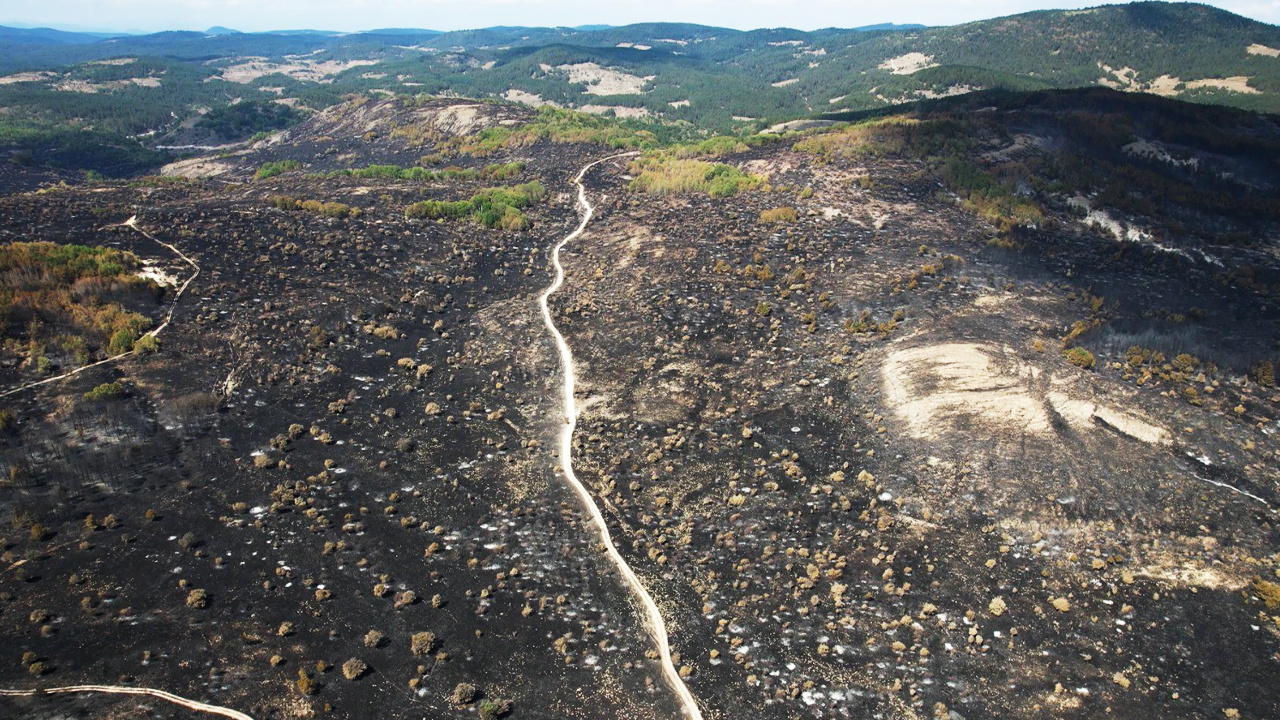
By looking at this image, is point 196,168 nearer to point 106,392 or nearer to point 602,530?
point 106,392

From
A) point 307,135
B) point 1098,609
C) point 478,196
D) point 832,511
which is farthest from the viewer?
point 307,135

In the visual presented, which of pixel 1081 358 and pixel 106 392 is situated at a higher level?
pixel 1081 358

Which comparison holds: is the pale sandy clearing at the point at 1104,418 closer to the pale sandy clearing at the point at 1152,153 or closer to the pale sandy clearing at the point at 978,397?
the pale sandy clearing at the point at 978,397

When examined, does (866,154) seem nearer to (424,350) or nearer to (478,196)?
(478,196)

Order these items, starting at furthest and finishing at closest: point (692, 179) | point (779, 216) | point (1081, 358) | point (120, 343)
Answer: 1. point (692, 179)
2. point (779, 216)
3. point (120, 343)
4. point (1081, 358)

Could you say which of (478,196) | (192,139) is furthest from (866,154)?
(192,139)

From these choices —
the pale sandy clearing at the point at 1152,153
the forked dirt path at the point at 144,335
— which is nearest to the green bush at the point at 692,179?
the pale sandy clearing at the point at 1152,153

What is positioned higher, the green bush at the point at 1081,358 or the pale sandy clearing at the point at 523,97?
the pale sandy clearing at the point at 523,97

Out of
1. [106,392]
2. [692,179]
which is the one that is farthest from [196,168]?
[106,392]
